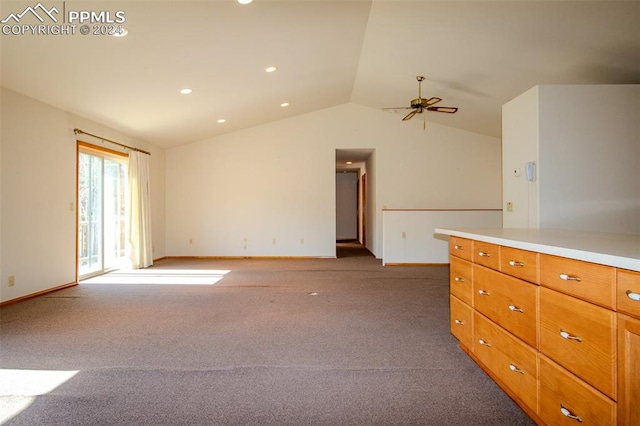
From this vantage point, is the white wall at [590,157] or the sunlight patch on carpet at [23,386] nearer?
the sunlight patch on carpet at [23,386]

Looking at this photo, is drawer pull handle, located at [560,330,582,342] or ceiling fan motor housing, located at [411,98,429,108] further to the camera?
ceiling fan motor housing, located at [411,98,429,108]

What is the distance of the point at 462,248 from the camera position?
7.41ft

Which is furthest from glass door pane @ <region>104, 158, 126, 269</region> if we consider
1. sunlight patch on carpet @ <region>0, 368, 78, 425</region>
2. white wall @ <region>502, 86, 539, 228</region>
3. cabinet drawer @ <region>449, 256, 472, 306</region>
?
white wall @ <region>502, 86, 539, 228</region>

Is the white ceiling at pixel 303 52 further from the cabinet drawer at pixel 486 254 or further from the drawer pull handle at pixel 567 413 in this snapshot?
the drawer pull handle at pixel 567 413

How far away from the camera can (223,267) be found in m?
5.94

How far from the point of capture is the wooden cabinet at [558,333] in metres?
1.01

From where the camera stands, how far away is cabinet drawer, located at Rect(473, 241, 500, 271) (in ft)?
5.89

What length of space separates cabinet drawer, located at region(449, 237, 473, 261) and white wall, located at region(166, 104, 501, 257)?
187 inches

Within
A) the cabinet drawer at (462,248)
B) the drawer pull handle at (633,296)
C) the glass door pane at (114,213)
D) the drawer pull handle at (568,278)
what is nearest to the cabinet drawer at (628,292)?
the drawer pull handle at (633,296)

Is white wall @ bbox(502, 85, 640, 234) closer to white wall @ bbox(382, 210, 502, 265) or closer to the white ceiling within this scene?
the white ceiling

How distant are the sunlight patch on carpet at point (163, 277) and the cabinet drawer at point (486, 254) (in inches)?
144

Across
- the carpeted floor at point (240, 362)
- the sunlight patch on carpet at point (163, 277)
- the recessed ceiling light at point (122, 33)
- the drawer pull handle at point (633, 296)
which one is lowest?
the carpeted floor at point (240, 362)

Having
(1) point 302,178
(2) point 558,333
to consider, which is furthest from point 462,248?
(1) point 302,178

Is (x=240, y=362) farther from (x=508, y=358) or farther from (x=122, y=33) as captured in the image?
(x=122, y=33)
